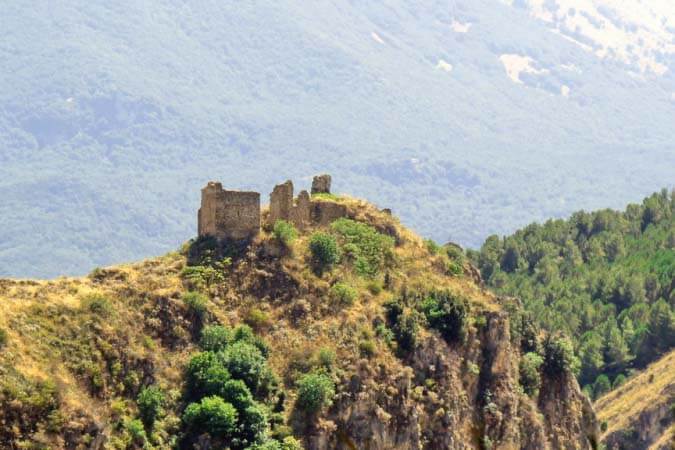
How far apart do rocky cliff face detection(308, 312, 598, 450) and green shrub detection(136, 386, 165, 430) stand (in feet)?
22.3

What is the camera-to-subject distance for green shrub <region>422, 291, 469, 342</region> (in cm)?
8025

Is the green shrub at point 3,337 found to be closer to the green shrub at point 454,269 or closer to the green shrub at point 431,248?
the green shrub at point 454,269

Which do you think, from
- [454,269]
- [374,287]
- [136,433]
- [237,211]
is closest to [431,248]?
[454,269]

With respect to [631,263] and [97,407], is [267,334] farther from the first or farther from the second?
[631,263]

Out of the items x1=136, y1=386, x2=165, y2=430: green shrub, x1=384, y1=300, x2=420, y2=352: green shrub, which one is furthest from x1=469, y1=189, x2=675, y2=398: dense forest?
x1=136, y1=386, x2=165, y2=430: green shrub

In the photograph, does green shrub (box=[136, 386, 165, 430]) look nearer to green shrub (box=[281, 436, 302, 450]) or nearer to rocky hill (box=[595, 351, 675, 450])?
green shrub (box=[281, 436, 302, 450])

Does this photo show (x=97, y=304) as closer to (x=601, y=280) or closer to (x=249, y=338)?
(x=249, y=338)

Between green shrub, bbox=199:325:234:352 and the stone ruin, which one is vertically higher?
the stone ruin

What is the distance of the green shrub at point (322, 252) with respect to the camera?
265 feet

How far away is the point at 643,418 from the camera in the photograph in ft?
410


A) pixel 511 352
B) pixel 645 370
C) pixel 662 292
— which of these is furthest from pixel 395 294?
pixel 662 292

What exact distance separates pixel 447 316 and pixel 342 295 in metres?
5.47

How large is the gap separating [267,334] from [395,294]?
28.4ft

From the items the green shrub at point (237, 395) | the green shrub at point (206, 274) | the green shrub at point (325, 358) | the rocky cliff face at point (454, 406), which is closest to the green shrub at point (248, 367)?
the green shrub at point (237, 395)
